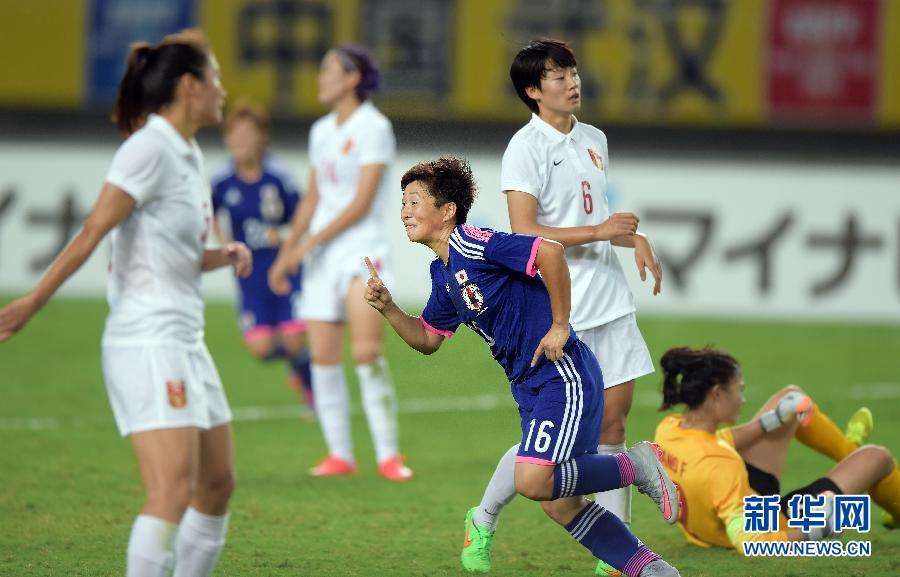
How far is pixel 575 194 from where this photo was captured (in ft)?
17.5

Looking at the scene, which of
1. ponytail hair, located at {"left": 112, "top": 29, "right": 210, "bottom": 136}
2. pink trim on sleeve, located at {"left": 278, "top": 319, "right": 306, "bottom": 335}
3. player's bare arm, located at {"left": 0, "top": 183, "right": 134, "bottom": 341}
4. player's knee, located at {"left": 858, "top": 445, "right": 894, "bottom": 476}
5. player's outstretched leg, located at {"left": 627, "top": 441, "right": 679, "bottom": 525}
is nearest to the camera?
player's bare arm, located at {"left": 0, "top": 183, "right": 134, "bottom": 341}

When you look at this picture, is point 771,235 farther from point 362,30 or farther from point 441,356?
point 441,356

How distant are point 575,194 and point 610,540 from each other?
1.24m

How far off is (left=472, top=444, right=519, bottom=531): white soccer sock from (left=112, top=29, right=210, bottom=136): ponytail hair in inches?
70.0

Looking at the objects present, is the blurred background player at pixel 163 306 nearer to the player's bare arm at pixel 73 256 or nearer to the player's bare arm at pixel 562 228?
the player's bare arm at pixel 73 256

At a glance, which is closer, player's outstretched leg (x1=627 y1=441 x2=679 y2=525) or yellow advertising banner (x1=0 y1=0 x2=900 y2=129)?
player's outstretched leg (x1=627 y1=441 x2=679 y2=525)

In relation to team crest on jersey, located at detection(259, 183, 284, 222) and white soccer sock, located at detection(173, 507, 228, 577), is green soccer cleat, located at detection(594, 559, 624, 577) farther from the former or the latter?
team crest on jersey, located at detection(259, 183, 284, 222)

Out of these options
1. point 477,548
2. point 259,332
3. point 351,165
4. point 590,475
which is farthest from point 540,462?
point 259,332

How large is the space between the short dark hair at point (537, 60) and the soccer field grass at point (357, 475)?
38.1 inches

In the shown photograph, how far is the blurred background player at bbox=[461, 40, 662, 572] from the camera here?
527cm

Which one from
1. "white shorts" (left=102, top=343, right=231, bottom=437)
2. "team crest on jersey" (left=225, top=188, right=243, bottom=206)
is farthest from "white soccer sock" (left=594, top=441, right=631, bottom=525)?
"team crest on jersey" (left=225, top=188, right=243, bottom=206)

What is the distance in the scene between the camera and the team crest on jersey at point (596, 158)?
543 centimetres

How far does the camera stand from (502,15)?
14.8 m

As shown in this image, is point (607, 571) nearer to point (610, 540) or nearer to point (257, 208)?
point (610, 540)
